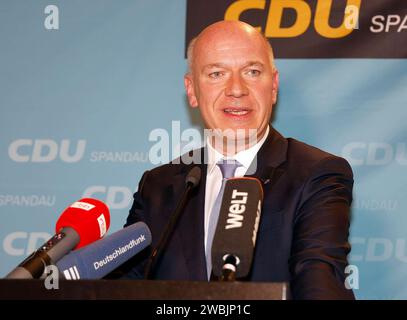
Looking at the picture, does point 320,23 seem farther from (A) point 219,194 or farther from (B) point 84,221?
(B) point 84,221

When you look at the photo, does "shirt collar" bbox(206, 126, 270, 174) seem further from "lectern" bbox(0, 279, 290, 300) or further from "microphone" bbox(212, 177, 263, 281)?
"lectern" bbox(0, 279, 290, 300)

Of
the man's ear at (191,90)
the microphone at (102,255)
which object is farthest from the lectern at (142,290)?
the man's ear at (191,90)

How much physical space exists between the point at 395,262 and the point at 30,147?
2096 millimetres

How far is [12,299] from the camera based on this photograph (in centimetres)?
135

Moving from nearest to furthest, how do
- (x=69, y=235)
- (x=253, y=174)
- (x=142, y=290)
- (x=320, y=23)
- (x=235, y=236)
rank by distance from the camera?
1. (x=142, y=290)
2. (x=235, y=236)
3. (x=69, y=235)
4. (x=253, y=174)
5. (x=320, y=23)

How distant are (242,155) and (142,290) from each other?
1754 millimetres

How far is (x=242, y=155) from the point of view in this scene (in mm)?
3061

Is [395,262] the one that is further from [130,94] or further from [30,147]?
[30,147]

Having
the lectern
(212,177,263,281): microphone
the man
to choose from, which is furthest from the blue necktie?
the lectern

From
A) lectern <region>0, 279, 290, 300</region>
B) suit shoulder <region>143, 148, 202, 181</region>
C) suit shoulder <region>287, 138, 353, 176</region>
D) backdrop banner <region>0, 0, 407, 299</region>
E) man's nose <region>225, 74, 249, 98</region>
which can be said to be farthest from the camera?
backdrop banner <region>0, 0, 407, 299</region>

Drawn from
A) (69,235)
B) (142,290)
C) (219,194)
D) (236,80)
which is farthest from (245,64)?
(142,290)

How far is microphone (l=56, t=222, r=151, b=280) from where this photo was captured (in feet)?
6.17
